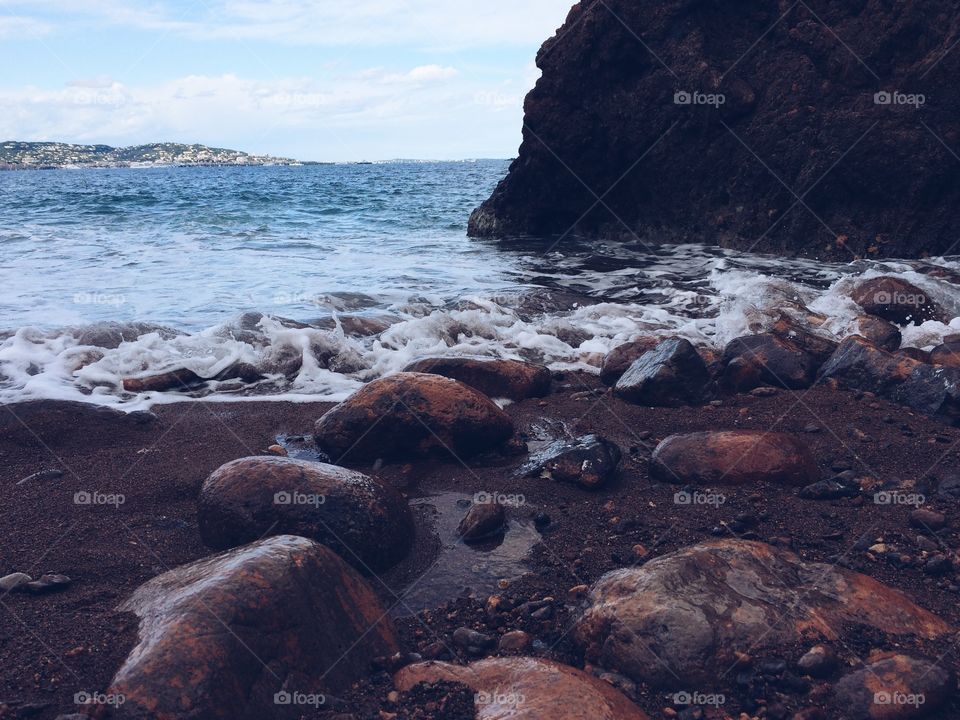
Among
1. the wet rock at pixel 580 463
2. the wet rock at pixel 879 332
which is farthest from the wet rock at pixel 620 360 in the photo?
the wet rock at pixel 879 332

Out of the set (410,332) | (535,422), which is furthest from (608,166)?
(535,422)

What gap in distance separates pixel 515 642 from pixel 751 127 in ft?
35.9

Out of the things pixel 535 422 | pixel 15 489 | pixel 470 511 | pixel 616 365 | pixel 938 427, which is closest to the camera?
pixel 470 511

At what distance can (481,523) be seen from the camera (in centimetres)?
372

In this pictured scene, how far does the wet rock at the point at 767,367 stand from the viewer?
18.3 feet

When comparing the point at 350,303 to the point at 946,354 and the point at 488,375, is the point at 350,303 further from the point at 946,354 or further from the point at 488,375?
the point at 946,354

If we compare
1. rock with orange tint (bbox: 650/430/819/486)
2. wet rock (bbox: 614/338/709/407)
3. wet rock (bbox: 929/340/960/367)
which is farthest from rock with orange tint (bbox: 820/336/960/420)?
rock with orange tint (bbox: 650/430/819/486)

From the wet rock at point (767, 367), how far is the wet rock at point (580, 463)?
1636 mm

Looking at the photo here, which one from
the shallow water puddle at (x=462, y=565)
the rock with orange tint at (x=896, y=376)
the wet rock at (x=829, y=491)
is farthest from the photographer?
the rock with orange tint at (x=896, y=376)

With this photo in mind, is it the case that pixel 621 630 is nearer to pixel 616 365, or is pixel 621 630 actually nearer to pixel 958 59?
pixel 616 365

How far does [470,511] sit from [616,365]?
2581mm

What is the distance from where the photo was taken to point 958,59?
10195 millimetres

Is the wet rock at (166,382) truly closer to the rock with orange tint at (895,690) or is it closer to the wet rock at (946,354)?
the rock with orange tint at (895,690)

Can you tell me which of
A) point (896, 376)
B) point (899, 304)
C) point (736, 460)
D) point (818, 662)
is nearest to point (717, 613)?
point (818, 662)
